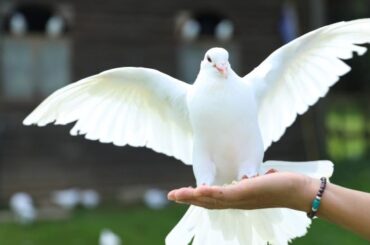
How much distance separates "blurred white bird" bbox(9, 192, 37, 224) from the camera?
750 cm

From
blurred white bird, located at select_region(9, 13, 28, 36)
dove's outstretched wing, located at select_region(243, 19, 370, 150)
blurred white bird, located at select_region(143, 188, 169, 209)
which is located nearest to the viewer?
dove's outstretched wing, located at select_region(243, 19, 370, 150)

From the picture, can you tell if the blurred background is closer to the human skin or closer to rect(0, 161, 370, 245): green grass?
rect(0, 161, 370, 245): green grass

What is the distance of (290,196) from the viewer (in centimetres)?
209

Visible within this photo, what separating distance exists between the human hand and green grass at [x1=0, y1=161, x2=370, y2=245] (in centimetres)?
433

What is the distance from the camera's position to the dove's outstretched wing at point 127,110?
8.05ft

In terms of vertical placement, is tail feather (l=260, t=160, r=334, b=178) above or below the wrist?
below

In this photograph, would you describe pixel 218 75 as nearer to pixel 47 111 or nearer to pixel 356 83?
pixel 47 111

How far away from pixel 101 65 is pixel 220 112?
23.0 feet

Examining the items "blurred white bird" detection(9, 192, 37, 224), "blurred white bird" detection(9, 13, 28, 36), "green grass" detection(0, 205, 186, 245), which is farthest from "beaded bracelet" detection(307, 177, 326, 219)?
"blurred white bird" detection(9, 13, 28, 36)

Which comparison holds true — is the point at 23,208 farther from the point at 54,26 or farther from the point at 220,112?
the point at 220,112

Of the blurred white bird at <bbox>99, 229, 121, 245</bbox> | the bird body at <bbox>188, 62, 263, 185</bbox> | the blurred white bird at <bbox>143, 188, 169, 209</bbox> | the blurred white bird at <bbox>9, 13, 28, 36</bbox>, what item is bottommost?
the blurred white bird at <bbox>143, 188, 169, 209</bbox>

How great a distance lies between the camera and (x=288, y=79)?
2.56 metres

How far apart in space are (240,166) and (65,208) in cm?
618

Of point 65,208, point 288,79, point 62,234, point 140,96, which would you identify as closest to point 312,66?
point 288,79
